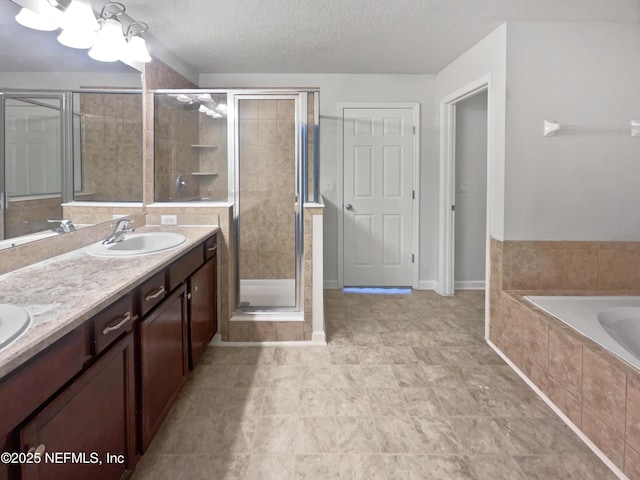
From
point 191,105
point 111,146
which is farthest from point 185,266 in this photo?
point 191,105

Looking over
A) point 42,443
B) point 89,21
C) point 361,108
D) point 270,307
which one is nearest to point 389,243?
point 361,108

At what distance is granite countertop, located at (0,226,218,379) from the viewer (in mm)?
920

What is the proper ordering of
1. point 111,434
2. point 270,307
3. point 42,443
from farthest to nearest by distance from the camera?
point 270,307 < point 111,434 < point 42,443

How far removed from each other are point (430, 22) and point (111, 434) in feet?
9.65

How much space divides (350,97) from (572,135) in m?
2.14

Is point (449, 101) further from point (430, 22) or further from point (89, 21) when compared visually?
point (89, 21)

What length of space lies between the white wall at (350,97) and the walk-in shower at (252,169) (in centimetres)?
113

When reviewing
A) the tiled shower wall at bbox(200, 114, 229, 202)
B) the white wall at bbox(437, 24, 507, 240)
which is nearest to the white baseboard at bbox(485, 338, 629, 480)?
the white wall at bbox(437, 24, 507, 240)

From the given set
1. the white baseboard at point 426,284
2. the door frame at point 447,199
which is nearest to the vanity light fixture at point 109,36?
the door frame at point 447,199

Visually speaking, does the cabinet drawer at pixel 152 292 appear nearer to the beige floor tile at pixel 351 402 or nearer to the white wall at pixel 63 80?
the white wall at pixel 63 80

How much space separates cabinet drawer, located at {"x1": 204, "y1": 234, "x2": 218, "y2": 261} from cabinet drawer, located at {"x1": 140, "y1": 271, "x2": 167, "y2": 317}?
27.9 inches

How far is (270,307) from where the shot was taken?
9.67ft

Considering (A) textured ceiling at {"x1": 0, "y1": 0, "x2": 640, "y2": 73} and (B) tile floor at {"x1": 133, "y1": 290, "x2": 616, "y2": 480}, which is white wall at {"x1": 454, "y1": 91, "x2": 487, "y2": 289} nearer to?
(A) textured ceiling at {"x1": 0, "y1": 0, "x2": 640, "y2": 73}

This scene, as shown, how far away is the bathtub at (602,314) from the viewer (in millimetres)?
2076
